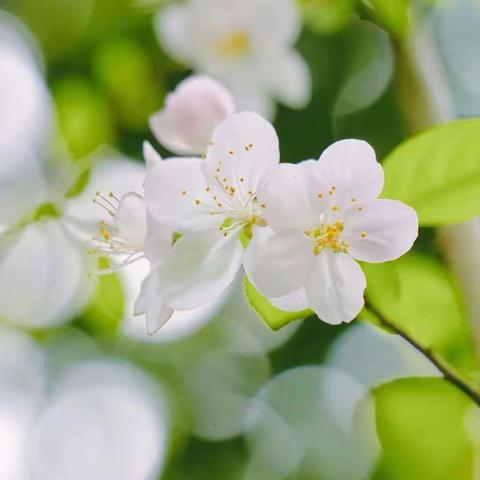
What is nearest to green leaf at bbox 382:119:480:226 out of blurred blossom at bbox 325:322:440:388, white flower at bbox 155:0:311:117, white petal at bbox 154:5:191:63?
blurred blossom at bbox 325:322:440:388

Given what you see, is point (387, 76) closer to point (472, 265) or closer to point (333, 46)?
point (333, 46)

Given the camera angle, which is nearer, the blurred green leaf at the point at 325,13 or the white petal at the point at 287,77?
the blurred green leaf at the point at 325,13

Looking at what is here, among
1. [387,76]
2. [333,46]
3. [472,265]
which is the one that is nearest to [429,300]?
[472,265]

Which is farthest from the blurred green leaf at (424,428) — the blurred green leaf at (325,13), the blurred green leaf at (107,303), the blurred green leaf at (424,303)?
the blurred green leaf at (325,13)

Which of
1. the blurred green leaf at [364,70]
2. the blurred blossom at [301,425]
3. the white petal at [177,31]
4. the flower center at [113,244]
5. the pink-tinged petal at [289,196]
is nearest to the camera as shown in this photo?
the pink-tinged petal at [289,196]

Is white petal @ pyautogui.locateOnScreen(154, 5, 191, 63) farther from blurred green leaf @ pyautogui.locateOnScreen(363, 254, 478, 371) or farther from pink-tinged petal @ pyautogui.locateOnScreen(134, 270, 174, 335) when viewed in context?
pink-tinged petal @ pyautogui.locateOnScreen(134, 270, 174, 335)

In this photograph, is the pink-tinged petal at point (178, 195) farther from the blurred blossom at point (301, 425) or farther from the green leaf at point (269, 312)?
the blurred blossom at point (301, 425)
